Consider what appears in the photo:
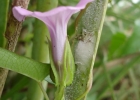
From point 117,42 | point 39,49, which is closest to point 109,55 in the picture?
point 117,42

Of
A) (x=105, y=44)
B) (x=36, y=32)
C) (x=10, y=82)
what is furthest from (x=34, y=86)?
(x=105, y=44)

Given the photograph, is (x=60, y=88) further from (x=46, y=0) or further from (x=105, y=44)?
(x=105, y=44)

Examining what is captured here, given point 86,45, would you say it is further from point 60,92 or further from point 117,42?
point 117,42

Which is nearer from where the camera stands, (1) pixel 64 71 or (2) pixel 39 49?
(1) pixel 64 71

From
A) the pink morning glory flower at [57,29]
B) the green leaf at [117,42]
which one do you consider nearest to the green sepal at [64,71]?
the pink morning glory flower at [57,29]

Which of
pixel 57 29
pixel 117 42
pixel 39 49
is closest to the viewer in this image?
pixel 57 29

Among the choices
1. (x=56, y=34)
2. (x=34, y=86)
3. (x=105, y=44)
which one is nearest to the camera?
(x=56, y=34)

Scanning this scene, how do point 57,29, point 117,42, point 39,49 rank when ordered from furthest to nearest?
point 117,42 < point 39,49 < point 57,29

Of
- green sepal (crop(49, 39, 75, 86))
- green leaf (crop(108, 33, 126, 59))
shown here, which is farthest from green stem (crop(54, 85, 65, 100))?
green leaf (crop(108, 33, 126, 59))

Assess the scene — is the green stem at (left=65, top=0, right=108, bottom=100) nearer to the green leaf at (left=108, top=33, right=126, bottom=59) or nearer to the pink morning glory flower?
the pink morning glory flower
